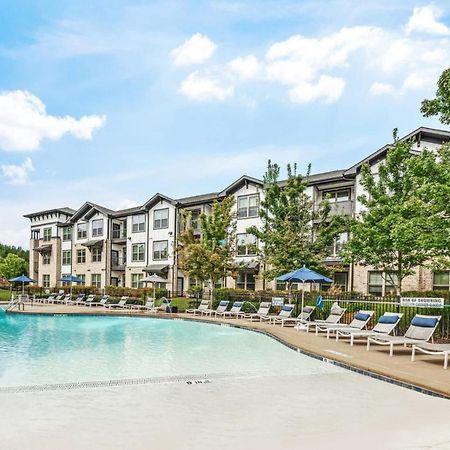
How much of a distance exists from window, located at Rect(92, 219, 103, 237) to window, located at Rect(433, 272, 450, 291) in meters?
34.0

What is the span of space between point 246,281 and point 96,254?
65.7ft

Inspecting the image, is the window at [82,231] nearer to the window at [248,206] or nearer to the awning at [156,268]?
the awning at [156,268]

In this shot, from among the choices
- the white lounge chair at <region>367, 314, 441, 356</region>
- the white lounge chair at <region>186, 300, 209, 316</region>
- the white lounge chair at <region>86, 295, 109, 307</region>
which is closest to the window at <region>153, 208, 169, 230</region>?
the white lounge chair at <region>86, 295, 109, 307</region>

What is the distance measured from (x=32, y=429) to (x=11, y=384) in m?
3.63

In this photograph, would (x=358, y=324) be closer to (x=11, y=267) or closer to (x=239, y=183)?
(x=239, y=183)

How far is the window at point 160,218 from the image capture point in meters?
45.0

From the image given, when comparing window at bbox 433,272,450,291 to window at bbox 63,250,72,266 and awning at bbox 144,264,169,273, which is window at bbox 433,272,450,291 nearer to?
awning at bbox 144,264,169,273

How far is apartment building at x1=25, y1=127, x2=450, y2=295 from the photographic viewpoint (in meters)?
30.6

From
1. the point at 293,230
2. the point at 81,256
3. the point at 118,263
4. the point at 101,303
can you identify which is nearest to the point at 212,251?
the point at 293,230

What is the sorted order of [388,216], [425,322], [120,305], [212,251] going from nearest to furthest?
[425,322], [388,216], [212,251], [120,305]

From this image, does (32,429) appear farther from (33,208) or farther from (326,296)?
(33,208)

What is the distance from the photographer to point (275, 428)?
6.46m

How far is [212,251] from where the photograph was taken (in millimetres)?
29297

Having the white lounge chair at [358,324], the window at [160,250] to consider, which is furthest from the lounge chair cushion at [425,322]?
the window at [160,250]
